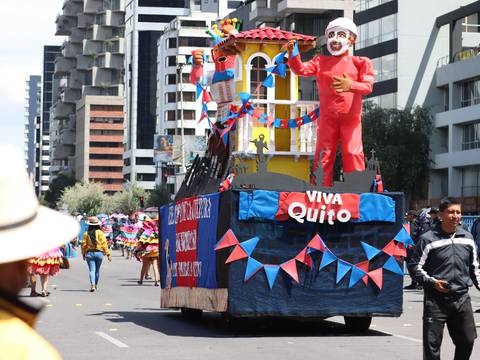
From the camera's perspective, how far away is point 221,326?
17.5m

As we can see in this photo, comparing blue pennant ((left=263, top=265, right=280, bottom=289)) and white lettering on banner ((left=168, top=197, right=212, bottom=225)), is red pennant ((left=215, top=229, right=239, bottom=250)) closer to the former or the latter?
blue pennant ((left=263, top=265, right=280, bottom=289))

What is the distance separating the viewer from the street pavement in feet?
44.5

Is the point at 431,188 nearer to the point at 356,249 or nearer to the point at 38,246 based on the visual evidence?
the point at 356,249

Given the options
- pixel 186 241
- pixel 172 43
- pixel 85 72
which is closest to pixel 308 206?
pixel 186 241

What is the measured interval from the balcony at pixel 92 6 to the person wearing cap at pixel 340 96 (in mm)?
173825

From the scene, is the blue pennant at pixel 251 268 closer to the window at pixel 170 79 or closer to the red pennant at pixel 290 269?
the red pennant at pixel 290 269

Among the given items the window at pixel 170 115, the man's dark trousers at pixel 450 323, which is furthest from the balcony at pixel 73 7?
the man's dark trousers at pixel 450 323

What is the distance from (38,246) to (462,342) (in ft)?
26.7

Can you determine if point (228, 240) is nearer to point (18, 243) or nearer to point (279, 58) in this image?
point (279, 58)

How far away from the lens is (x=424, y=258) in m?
10.7

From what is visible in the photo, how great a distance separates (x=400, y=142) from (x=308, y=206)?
5473cm

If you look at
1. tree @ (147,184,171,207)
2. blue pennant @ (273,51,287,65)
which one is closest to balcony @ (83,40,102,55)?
tree @ (147,184,171,207)

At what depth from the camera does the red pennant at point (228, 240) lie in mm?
15617

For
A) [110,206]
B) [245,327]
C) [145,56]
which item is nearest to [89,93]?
[145,56]
